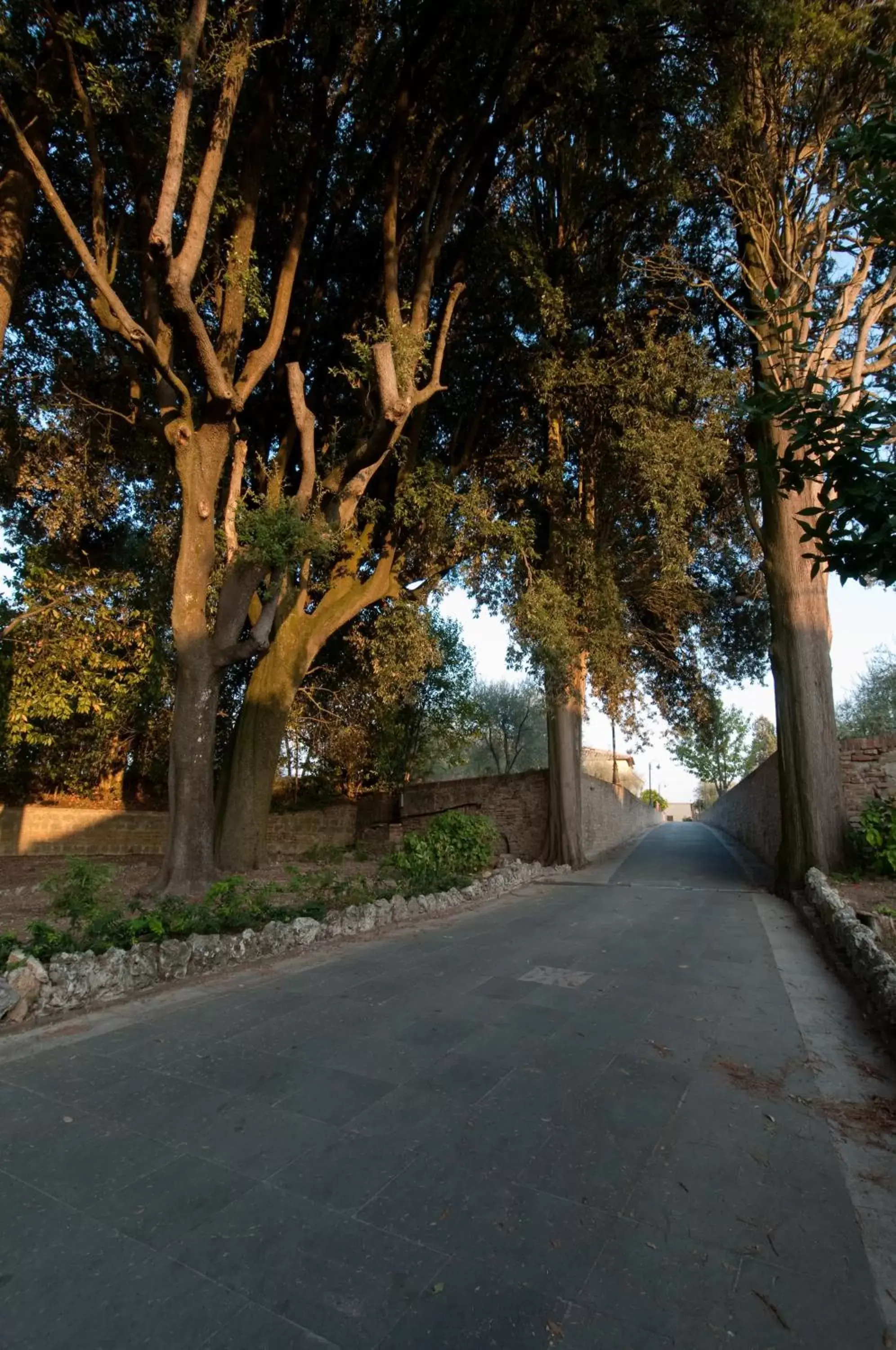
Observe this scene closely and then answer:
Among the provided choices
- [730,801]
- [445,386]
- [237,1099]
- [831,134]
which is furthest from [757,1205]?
[730,801]

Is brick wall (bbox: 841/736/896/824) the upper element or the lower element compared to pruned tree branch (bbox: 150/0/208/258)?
lower

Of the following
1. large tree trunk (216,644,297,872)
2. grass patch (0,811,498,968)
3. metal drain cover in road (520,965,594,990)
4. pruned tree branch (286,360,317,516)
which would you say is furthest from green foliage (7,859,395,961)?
pruned tree branch (286,360,317,516)

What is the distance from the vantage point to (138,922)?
16.4ft

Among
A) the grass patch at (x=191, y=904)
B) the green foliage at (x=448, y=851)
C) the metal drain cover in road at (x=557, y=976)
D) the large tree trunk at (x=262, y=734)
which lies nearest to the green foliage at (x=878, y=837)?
the green foliage at (x=448, y=851)

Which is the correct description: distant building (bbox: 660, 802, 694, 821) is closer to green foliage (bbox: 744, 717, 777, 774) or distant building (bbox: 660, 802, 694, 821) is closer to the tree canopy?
green foliage (bbox: 744, 717, 777, 774)

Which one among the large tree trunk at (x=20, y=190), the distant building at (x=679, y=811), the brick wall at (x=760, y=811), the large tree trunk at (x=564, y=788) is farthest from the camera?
the distant building at (x=679, y=811)

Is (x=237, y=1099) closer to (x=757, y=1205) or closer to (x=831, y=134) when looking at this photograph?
(x=757, y=1205)

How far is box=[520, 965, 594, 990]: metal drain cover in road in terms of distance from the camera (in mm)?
4863

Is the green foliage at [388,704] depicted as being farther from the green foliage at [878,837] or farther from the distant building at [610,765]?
the distant building at [610,765]

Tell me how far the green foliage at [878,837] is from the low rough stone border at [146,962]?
644cm

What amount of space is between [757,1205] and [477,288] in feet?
45.8

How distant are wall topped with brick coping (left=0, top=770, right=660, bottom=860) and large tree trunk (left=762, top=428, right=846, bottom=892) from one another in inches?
237

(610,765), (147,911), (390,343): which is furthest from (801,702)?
(610,765)

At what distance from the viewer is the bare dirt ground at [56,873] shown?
23.1 feet
